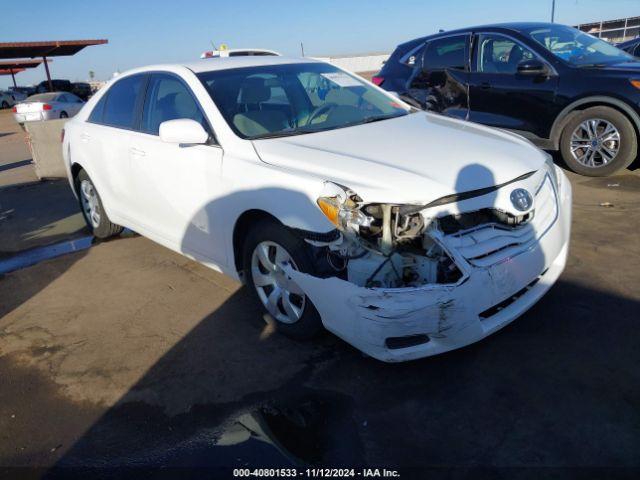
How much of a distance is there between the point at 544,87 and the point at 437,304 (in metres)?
4.74

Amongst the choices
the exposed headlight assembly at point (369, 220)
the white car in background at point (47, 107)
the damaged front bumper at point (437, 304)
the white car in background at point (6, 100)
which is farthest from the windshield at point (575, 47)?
the white car in background at point (6, 100)

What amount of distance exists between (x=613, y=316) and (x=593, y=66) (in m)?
Answer: 3.99

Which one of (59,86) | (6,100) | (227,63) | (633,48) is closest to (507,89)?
(227,63)

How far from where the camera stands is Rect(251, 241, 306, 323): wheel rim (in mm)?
3094

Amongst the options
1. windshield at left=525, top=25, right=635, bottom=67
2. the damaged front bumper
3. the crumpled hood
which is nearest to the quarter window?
the crumpled hood

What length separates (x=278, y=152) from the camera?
316cm

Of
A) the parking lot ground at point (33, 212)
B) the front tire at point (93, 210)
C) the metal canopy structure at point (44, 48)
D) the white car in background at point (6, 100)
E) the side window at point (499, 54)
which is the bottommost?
the white car in background at point (6, 100)

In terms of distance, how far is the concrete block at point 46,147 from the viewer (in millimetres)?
8898

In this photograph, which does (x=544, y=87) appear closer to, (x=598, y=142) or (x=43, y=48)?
(x=598, y=142)

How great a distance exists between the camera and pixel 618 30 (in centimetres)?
2239

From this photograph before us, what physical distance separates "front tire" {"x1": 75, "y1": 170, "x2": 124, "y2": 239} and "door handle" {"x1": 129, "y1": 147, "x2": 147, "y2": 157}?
3.60ft

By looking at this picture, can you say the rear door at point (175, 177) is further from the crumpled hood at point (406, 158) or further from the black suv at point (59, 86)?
the black suv at point (59, 86)

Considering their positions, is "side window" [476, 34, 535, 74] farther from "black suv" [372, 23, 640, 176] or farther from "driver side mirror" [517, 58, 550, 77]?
"driver side mirror" [517, 58, 550, 77]

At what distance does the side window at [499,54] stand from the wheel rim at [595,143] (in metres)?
1.09
